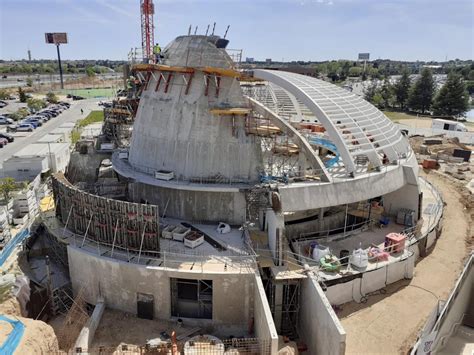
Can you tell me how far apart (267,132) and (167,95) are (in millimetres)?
7267

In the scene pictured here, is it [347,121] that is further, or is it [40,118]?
[40,118]

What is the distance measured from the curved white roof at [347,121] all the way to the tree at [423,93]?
2770 inches

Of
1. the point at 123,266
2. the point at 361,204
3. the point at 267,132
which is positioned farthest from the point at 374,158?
the point at 123,266

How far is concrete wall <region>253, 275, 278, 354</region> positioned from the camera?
53.8 feet

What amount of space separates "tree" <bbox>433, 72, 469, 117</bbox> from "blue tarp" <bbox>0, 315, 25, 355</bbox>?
90891mm

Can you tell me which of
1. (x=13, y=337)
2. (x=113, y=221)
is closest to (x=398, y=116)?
(x=113, y=221)

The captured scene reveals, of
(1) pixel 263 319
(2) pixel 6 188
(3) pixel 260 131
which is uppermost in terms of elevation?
(3) pixel 260 131

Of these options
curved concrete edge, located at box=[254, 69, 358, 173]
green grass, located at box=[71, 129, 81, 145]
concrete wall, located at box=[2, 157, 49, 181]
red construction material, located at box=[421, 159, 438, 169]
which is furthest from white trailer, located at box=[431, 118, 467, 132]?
concrete wall, located at box=[2, 157, 49, 181]

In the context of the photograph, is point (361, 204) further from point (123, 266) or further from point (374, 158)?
point (123, 266)

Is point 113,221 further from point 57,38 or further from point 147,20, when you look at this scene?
point 57,38

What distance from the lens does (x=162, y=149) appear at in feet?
86.3

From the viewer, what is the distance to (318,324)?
1859 centimetres

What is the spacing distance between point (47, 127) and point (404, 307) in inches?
2729

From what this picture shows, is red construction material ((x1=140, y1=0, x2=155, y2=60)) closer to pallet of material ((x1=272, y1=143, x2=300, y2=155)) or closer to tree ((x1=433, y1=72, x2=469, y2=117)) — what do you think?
pallet of material ((x1=272, y1=143, x2=300, y2=155))
